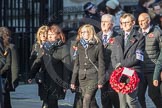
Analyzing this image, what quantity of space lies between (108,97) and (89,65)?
33.4 inches

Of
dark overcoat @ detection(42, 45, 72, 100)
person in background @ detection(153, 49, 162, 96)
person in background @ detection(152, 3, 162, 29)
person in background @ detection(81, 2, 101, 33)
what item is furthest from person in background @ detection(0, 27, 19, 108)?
person in background @ detection(152, 3, 162, 29)

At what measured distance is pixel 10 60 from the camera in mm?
11430

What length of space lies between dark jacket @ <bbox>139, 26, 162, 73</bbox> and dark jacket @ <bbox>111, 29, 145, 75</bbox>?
21.0 inches

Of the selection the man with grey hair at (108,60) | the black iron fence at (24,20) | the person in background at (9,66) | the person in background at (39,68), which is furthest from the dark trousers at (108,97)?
the black iron fence at (24,20)

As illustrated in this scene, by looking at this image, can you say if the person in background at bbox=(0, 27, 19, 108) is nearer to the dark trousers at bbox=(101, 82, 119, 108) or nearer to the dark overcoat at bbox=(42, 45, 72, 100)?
the dark overcoat at bbox=(42, 45, 72, 100)

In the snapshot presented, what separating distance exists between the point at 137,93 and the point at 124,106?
544 millimetres

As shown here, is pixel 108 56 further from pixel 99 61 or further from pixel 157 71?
pixel 157 71

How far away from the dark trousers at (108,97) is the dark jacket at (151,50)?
0.68 m

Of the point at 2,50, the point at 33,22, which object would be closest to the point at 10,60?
the point at 2,50

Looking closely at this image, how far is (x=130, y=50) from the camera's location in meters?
10.5

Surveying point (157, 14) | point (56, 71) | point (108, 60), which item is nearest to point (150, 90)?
point (108, 60)

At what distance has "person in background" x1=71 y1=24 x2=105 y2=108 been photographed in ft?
35.5

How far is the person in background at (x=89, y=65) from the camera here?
35.5 ft

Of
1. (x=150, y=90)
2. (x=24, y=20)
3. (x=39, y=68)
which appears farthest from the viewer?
(x=24, y=20)
